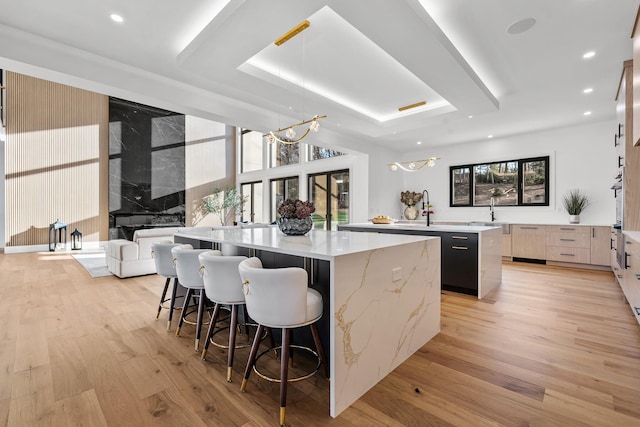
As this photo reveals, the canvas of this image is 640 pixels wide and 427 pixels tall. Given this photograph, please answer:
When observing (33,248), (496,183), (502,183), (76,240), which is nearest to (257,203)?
(76,240)

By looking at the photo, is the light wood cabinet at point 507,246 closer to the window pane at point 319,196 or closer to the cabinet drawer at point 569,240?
the cabinet drawer at point 569,240

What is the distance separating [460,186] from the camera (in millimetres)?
7199

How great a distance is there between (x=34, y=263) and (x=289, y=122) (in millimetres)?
5750

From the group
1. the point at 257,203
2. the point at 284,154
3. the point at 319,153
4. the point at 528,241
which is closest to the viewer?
the point at 528,241

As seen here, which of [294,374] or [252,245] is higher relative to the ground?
[252,245]

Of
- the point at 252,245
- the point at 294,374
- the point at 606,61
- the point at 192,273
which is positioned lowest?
the point at 294,374

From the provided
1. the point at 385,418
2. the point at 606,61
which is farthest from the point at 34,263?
the point at 606,61

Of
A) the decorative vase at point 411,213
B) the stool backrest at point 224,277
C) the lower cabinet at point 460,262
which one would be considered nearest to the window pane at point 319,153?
the decorative vase at point 411,213

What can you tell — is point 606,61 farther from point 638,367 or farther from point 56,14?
point 56,14

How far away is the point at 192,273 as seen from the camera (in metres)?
2.41

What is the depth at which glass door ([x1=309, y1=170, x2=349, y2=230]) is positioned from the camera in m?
7.82

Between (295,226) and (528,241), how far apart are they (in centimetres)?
523

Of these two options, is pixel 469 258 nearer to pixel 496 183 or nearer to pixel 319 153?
pixel 496 183

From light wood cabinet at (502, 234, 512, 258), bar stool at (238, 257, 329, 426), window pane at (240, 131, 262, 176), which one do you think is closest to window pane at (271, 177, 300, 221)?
window pane at (240, 131, 262, 176)
